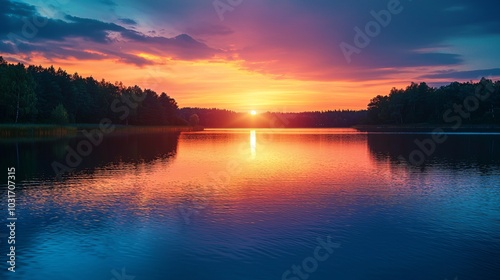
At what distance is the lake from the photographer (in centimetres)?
1672

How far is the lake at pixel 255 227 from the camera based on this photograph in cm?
1672

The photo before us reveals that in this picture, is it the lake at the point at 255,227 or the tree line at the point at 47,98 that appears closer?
the lake at the point at 255,227

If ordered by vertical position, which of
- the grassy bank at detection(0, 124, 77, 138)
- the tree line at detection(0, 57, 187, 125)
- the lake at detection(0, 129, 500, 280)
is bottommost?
the lake at detection(0, 129, 500, 280)

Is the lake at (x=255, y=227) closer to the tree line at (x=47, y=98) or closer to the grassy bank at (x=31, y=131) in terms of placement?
the grassy bank at (x=31, y=131)

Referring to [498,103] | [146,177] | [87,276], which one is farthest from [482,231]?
[498,103]

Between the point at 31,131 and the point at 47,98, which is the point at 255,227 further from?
the point at 47,98

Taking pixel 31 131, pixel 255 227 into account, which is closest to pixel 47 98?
pixel 31 131

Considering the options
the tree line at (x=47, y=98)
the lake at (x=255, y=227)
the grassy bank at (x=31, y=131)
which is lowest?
the lake at (x=255, y=227)

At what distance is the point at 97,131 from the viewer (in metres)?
158

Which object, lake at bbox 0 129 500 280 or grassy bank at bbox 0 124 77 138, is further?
grassy bank at bbox 0 124 77 138

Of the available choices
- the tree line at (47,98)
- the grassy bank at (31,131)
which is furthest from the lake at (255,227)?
the tree line at (47,98)

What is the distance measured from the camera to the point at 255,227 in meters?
22.4

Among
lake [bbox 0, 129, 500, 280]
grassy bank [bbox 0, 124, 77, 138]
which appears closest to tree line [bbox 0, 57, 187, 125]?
grassy bank [bbox 0, 124, 77, 138]

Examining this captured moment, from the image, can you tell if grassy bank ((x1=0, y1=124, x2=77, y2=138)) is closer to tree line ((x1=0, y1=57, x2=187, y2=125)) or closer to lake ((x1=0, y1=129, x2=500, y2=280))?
tree line ((x1=0, y1=57, x2=187, y2=125))
